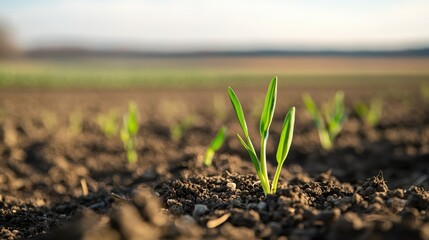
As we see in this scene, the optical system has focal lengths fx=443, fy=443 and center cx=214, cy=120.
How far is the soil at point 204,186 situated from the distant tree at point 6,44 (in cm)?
6773

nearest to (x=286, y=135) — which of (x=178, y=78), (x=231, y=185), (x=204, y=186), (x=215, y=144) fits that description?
(x=231, y=185)

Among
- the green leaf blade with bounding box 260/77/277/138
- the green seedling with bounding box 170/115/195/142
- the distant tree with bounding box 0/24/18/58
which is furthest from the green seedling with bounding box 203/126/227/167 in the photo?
the distant tree with bounding box 0/24/18/58

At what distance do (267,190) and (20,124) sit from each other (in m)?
5.98

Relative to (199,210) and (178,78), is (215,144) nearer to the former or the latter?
(199,210)

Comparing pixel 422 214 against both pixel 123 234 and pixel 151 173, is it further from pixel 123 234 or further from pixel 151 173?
pixel 151 173

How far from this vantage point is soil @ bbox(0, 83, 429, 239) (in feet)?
5.23

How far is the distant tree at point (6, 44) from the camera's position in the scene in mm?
68438

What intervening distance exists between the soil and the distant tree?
67.7 m

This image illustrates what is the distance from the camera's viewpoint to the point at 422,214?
73.6 inches

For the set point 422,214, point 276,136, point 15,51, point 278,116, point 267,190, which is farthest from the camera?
point 15,51

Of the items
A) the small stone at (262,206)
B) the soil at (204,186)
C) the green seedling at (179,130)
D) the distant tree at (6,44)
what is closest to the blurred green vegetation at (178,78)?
the green seedling at (179,130)

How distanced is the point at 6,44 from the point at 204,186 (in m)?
75.4

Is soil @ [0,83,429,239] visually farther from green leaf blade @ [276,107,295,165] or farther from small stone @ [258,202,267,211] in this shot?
green leaf blade @ [276,107,295,165]

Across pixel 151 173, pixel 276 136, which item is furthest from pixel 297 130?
pixel 151 173
